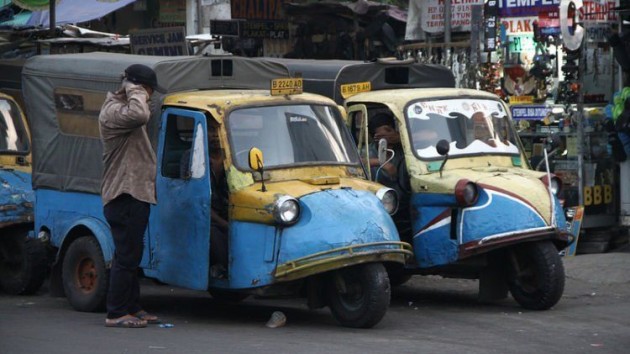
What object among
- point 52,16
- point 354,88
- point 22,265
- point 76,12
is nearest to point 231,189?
point 354,88

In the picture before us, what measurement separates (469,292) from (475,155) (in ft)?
→ 5.96

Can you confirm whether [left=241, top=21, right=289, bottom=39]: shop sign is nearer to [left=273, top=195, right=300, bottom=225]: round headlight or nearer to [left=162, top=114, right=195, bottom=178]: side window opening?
[left=162, top=114, right=195, bottom=178]: side window opening

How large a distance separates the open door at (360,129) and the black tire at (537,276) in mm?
1474

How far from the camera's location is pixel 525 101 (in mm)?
15453

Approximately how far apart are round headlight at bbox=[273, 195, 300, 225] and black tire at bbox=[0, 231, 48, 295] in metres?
3.37

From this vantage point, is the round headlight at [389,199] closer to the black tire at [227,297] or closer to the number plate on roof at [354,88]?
the black tire at [227,297]

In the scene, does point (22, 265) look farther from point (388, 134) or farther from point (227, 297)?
point (388, 134)

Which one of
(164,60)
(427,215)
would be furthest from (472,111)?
(164,60)

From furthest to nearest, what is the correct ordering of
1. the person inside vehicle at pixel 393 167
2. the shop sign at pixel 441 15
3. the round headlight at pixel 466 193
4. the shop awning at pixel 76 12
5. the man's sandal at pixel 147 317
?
the shop awning at pixel 76 12 → the shop sign at pixel 441 15 → the person inside vehicle at pixel 393 167 → the round headlight at pixel 466 193 → the man's sandal at pixel 147 317

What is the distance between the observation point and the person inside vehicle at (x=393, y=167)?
10773mm

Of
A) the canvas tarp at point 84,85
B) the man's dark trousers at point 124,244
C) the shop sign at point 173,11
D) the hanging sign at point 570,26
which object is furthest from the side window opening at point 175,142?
the shop sign at point 173,11

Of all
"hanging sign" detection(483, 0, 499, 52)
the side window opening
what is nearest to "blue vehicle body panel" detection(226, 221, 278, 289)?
the side window opening

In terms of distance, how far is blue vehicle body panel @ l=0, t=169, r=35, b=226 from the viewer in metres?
11.9

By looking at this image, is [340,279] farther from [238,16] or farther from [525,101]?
[238,16]
